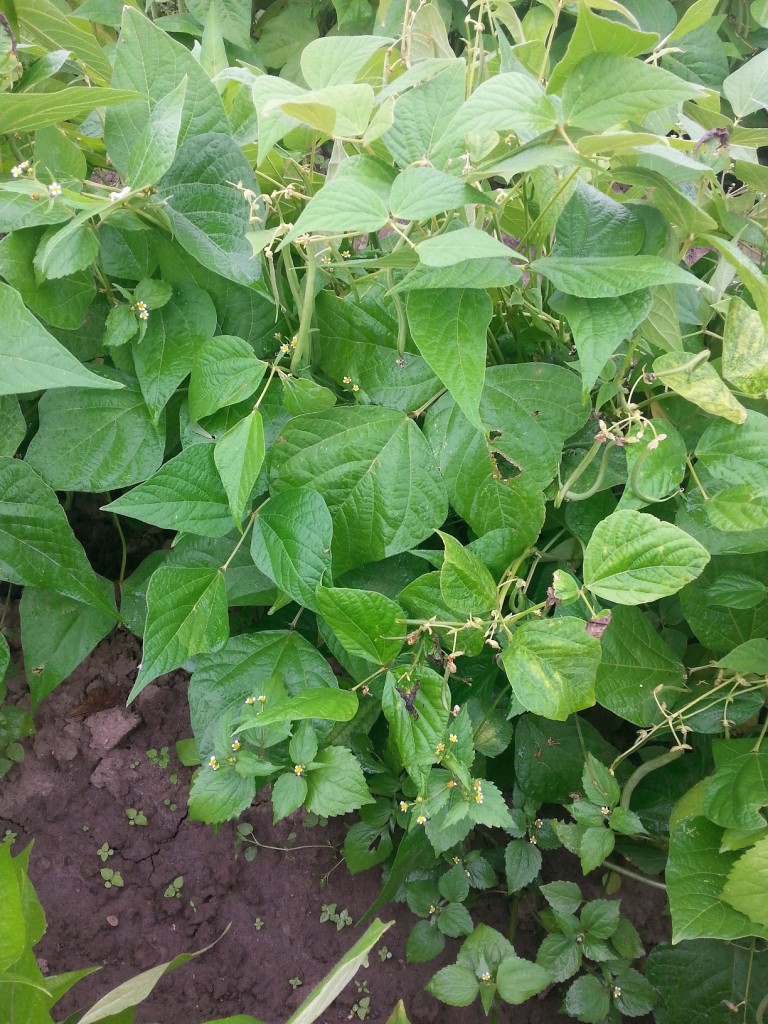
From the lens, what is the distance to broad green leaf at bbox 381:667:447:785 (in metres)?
0.68

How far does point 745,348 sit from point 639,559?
215 millimetres

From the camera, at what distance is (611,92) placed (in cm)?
54

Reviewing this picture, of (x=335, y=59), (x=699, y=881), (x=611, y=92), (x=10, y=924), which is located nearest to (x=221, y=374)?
(x=335, y=59)

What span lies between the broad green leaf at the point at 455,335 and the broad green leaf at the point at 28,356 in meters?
0.28

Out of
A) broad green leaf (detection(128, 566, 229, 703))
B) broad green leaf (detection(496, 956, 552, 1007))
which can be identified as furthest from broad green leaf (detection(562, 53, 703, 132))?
broad green leaf (detection(496, 956, 552, 1007))

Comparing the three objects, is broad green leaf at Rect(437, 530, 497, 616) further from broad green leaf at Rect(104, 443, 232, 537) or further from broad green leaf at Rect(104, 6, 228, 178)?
broad green leaf at Rect(104, 6, 228, 178)

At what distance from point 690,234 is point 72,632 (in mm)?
812

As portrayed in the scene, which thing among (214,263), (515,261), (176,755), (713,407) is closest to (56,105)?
(214,263)

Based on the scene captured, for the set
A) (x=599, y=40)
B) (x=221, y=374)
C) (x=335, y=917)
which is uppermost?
(x=599, y=40)

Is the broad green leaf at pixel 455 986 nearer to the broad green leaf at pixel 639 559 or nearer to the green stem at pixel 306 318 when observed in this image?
the broad green leaf at pixel 639 559

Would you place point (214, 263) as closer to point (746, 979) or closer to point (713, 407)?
point (713, 407)

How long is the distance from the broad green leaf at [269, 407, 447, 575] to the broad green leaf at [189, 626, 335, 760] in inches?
5.7

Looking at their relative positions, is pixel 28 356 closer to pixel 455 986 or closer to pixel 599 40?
pixel 599 40

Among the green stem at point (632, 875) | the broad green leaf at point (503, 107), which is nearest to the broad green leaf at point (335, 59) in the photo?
the broad green leaf at point (503, 107)
